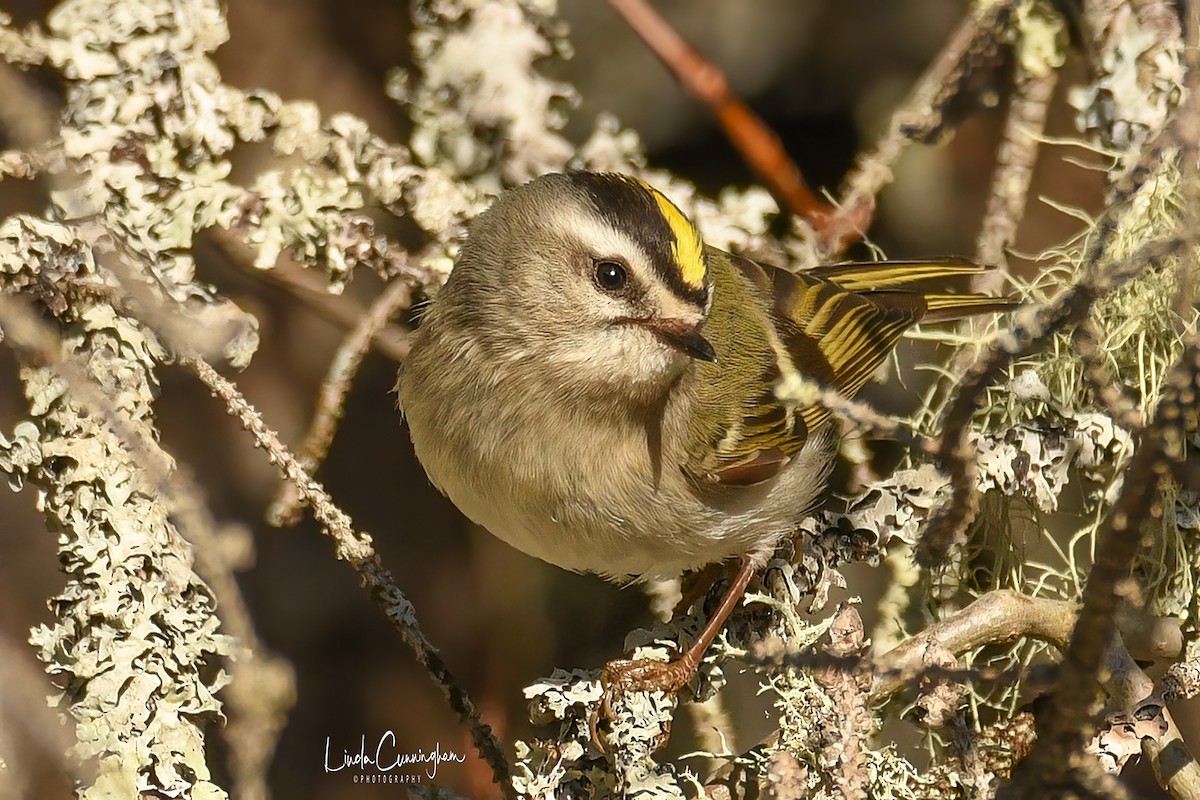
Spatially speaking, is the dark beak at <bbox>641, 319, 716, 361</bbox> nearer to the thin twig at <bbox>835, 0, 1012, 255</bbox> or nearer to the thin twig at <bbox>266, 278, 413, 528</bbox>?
the thin twig at <bbox>266, 278, 413, 528</bbox>

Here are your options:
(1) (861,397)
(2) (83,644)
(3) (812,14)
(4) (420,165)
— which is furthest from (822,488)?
(3) (812,14)

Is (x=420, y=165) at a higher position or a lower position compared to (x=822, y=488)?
higher

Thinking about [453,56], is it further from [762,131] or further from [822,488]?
[822,488]

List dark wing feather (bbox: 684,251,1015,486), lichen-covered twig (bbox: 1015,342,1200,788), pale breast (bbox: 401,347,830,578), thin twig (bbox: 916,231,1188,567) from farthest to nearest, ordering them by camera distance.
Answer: dark wing feather (bbox: 684,251,1015,486)
pale breast (bbox: 401,347,830,578)
thin twig (bbox: 916,231,1188,567)
lichen-covered twig (bbox: 1015,342,1200,788)

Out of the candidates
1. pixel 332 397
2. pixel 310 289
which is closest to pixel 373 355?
pixel 310 289

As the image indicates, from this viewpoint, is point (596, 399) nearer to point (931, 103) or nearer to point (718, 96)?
point (718, 96)
